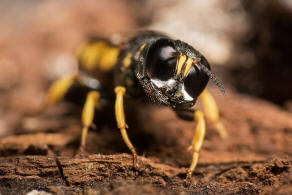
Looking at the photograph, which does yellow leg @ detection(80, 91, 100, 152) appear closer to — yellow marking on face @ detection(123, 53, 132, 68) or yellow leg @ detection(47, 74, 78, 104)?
yellow marking on face @ detection(123, 53, 132, 68)

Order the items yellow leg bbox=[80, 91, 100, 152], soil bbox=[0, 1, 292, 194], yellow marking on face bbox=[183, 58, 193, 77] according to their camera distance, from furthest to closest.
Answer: yellow leg bbox=[80, 91, 100, 152] → yellow marking on face bbox=[183, 58, 193, 77] → soil bbox=[0, 1, 292, 194]

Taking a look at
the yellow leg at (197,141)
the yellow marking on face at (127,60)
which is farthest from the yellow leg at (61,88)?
the yellow leg at (197,141)

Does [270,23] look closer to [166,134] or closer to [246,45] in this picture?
[246,45]

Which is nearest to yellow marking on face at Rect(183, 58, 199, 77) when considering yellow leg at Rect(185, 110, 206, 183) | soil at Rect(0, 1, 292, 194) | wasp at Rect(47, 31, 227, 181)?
wasp at Rect(47, 31, 227, 181)

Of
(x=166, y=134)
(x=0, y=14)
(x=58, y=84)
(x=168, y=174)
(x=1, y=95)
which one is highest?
(x=0, y=14)

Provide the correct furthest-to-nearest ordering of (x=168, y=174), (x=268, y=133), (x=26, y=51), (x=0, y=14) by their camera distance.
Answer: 1. (x=0, y=14)
2. (x=26, y=51)
3. (x=268, y=133)
4. (x=168, y=174)

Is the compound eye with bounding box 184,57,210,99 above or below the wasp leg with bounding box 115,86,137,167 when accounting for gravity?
above

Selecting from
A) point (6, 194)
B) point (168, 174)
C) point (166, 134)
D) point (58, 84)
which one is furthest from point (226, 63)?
point (6, 194)
